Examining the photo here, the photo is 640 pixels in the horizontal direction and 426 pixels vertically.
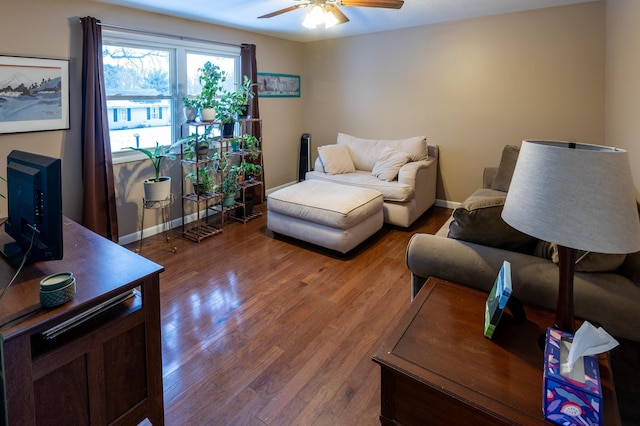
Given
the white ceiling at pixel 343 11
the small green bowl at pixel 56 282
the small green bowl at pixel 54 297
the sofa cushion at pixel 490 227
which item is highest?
the white ceiling at pixel 343 11

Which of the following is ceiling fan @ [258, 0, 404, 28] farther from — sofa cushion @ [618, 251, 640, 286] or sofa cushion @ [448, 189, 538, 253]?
sofa cushion @ [618, 251, 640, 286]

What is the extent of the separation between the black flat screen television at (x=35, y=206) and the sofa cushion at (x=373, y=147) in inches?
150

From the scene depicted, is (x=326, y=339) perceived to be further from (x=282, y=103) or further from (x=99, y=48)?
(x=282, y=103)

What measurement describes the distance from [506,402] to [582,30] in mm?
4260

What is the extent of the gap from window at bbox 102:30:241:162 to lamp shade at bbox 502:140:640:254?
3702mm

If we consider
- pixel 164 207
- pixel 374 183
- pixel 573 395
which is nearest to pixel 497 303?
pixel 573 395

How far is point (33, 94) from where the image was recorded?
2.94 m

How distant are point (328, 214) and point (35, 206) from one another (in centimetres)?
231

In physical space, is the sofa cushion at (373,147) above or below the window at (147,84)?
below

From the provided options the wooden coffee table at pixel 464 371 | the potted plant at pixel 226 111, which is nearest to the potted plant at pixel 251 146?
the potted plant at pixel 226 111

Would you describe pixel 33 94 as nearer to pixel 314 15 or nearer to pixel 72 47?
pixel 72 47

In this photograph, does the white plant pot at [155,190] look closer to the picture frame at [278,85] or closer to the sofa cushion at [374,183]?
the sofa cushion at [374,183]

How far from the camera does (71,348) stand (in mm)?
1247

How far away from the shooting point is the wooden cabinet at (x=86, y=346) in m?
1.13
